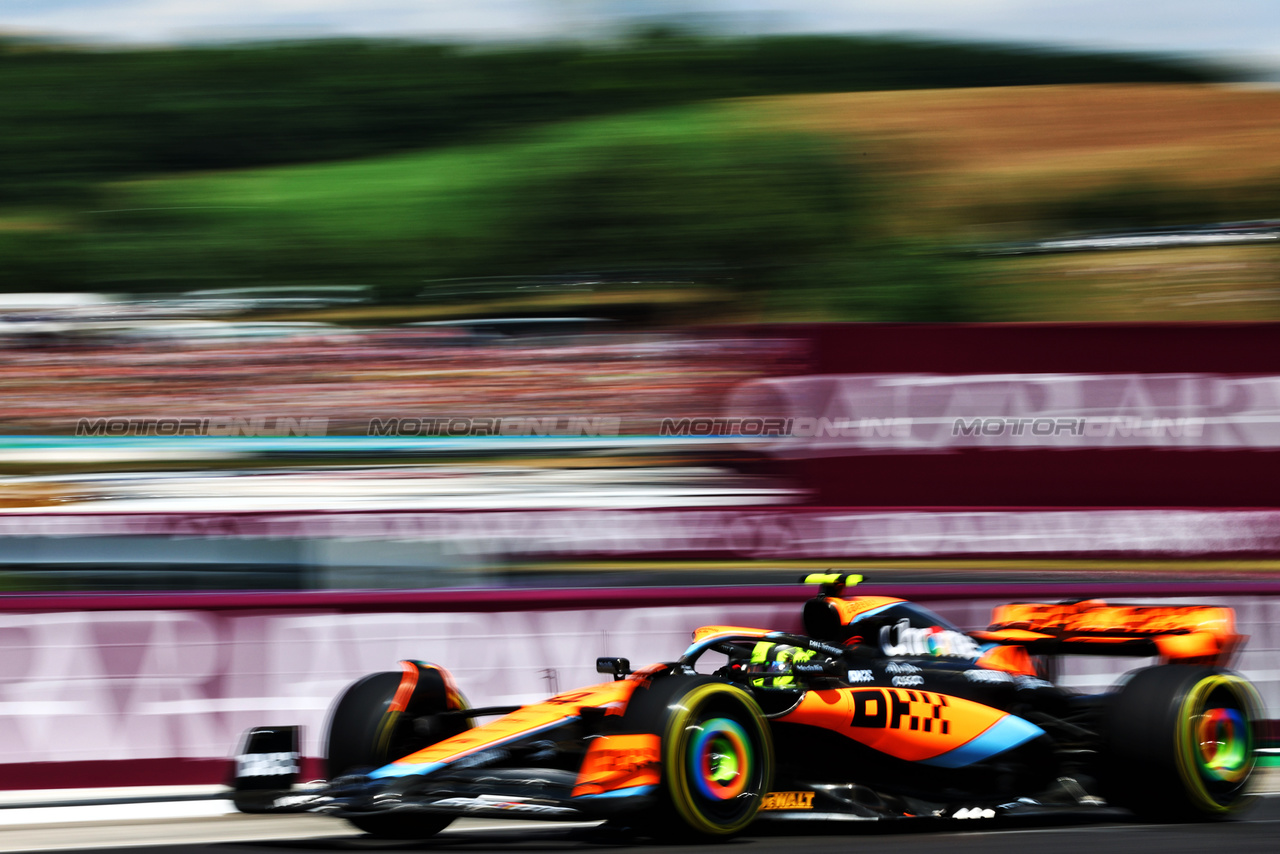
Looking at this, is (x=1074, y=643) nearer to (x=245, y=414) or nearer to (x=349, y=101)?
(x=245, y=414)

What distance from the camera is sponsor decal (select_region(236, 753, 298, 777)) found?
540 cm

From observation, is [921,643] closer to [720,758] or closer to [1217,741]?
[1217,741]

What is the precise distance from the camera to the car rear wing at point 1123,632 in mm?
6504

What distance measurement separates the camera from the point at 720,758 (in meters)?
5.33

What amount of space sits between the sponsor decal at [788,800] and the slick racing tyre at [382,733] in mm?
1215

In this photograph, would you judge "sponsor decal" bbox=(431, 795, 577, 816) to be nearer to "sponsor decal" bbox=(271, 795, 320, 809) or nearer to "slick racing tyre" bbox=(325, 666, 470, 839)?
"sponsor decal" bbox=(271, 795, 320, 809)

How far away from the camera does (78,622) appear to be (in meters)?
7.25

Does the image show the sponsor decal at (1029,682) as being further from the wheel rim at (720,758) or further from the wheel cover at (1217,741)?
the wheel rim at (720,758)

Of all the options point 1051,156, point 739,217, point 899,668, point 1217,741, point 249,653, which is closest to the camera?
point 899,668

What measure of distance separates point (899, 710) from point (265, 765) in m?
2.37

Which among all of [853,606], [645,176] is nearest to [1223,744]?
[853,606]

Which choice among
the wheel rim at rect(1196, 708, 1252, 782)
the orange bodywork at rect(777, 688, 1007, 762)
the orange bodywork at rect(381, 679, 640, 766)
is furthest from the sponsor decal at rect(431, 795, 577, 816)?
the wheel rim at rect(1196, 708, 1252, 782)

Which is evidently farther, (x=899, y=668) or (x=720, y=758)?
(x=899, y=668)

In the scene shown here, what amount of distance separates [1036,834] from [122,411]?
906 centimetres
